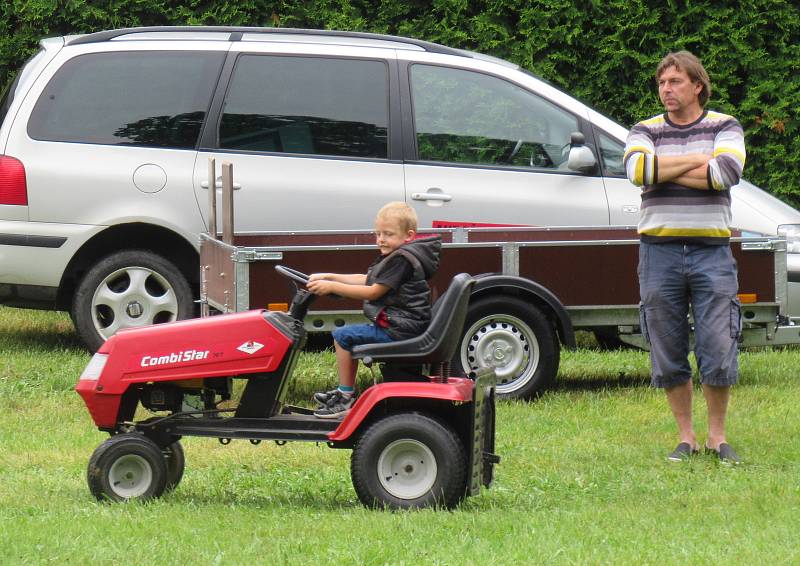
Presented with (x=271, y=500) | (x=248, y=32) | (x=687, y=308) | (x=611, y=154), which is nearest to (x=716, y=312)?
(x=687, y=308)

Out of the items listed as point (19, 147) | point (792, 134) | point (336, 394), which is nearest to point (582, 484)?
point (336, 394)

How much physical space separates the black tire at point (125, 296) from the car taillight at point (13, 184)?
2.09ft

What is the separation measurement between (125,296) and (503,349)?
2535 mm

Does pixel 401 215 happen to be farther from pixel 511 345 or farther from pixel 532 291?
pixel 511 345

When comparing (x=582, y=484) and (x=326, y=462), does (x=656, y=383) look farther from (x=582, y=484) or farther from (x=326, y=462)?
(x=326, y=462)

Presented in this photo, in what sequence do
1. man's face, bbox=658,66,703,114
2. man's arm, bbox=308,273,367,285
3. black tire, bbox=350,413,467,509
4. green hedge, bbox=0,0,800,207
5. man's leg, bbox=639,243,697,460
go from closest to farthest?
black tire, bbox=350,413,467,509 < man's arm, bbox=308,273,367,285 < man's face, bbox=658,66,703,114 < man's leg, bbox=639,243,697,460 < green hedge, bbox=0,0,800,207

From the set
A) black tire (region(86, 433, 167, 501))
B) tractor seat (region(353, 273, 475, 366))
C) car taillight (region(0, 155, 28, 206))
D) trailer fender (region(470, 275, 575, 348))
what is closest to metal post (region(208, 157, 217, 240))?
car taillight (region(0, 155, 28, 206))

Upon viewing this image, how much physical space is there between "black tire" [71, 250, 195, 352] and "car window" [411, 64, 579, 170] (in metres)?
1.79

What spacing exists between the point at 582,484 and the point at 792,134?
658 centimetres

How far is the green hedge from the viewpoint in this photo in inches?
460

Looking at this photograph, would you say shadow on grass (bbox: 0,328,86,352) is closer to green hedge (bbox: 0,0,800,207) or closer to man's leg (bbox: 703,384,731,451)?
green hedge (bbox: 0,0,800,207)

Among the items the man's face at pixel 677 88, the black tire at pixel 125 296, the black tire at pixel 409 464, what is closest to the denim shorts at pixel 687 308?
the man's face at pixel 677 88

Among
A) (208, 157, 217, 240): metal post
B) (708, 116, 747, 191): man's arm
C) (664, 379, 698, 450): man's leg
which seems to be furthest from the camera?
(208, 157, 217, 240): metal post

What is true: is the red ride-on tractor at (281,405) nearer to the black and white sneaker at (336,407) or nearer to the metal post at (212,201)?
the black and white sneaker at (336,407)
